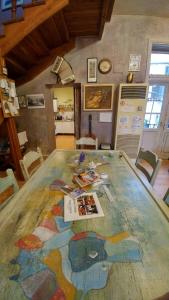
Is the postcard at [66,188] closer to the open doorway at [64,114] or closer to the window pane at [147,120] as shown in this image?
the window pane at [147,120]

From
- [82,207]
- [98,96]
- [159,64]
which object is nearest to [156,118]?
[159,64]

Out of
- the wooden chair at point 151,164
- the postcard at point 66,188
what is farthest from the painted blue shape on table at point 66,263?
the wooden chair at point 151,164

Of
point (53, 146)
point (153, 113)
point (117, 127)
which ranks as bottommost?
point (53, 146)

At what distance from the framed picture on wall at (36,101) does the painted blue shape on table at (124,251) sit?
10.7 feet

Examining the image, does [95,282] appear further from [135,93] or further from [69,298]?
[135,93]

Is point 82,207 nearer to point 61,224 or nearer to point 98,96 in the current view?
point 61,224

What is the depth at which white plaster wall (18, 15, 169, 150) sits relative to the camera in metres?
2.86

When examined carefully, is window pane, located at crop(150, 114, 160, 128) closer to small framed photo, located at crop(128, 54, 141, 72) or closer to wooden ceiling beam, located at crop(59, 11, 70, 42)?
small framed photo, located at crop(128, 54, 141, 72)

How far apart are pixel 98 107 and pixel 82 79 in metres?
0.67

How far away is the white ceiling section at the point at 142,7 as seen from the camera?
8.09 ft

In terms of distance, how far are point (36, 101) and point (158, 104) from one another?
2.85 metres

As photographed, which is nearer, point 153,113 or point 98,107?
point 98,107

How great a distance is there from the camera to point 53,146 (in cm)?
368

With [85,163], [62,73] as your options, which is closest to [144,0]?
[62,73]
